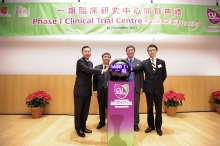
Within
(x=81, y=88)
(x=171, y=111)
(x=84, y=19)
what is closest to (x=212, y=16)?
(x=171, y=111)

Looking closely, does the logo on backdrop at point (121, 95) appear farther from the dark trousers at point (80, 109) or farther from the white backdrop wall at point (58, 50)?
the white backdrop wall at point (58, 50)

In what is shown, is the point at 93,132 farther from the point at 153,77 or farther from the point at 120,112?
the point at 153,77

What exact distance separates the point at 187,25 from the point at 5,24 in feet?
14.9

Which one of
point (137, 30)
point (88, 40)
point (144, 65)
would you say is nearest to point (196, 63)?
point (137, 30)

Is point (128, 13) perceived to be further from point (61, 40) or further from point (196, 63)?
point (196, 63)

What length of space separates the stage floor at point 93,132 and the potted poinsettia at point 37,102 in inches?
6.5

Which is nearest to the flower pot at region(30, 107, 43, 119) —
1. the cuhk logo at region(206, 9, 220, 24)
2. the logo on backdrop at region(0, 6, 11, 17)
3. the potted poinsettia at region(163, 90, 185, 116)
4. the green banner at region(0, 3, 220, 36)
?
the green banner at region(0, 3, 220, 36)

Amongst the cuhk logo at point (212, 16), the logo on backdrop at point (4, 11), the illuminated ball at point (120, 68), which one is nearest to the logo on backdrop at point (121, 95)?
the illuminated ball at point (120, 68)

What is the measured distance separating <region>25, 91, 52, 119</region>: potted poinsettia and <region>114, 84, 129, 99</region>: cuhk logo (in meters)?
2.29

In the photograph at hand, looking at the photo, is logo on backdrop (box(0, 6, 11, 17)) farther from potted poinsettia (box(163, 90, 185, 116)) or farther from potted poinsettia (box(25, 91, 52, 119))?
potted poinsettia (box(163, 90, 185, 116))

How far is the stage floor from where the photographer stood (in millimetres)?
2240

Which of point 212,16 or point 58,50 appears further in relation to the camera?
point 58,50

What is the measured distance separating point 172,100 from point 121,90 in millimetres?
2265

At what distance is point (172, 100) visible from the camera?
360cm
